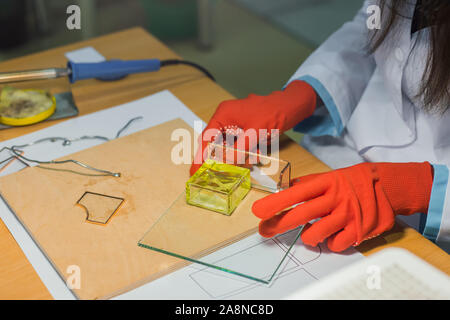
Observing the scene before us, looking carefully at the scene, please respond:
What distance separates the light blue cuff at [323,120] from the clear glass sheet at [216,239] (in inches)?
11.4

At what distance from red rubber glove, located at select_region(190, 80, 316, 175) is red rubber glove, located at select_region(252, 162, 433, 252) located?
209mm

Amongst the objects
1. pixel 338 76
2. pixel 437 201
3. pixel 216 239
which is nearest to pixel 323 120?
pixel 338 76

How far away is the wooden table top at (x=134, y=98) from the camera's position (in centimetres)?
70

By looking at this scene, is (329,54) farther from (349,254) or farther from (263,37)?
(263,37)

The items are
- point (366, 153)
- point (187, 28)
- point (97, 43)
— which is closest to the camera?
point (366, 153)

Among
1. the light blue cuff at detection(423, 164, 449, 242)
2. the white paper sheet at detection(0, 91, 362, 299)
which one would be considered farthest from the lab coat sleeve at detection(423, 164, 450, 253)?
the white paper sheet at detection(0, 91, 362, 299)

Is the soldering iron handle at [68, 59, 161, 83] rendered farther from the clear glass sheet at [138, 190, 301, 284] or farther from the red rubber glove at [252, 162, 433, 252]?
the red rubber glove at [252, 162, 433, 252]

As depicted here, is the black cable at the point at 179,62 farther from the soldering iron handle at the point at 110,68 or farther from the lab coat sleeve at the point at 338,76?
the lab coat sleeve at the point at 338,76

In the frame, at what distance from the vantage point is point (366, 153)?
104 cm

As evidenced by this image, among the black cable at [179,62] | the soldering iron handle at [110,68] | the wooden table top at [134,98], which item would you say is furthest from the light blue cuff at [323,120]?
the soldering iron handle at [110,68]

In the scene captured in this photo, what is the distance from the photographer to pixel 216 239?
2.36 feet

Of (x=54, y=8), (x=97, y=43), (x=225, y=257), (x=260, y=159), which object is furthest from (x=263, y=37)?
(x=225, y=257)

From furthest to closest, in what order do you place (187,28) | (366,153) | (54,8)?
1. (54,8)
2. (187,28)
3. (366,153)
